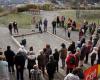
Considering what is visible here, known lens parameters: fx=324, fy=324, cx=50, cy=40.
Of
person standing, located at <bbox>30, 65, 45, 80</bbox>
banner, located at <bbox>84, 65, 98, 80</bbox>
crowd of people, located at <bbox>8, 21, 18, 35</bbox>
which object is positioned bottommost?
crowd of people, located at <bbox>8, 21, 18, 35</bbox>

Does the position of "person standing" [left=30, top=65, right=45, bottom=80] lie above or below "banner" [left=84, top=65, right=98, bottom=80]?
above

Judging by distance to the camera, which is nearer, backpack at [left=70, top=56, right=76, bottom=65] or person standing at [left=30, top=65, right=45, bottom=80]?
person standing at [left=30, top=65, right=45, bottom=80]

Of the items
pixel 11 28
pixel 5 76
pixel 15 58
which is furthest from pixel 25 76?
pixel 11 28

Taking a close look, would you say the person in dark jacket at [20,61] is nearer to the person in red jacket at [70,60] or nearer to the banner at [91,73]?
the person in red jacket at [70,60]

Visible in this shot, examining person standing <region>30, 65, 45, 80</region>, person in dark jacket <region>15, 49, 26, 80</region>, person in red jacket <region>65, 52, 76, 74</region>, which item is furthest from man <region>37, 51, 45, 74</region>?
person standing <region>30, 65, 45, 80</region>

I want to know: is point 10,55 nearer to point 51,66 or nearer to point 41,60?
point 41,60

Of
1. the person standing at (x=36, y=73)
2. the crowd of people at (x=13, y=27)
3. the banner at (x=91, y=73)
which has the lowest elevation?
the crowd of people at (x=13, y=27)

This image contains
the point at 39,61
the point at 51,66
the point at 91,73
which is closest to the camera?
the point at 91,73

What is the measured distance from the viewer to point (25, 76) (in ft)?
52.0

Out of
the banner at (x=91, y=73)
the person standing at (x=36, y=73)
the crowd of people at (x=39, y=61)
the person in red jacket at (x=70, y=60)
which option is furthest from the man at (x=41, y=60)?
the banner at (x=91, y=73)

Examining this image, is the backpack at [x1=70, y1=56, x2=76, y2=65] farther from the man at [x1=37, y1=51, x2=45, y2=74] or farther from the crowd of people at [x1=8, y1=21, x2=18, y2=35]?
the crowd of people at [x1=8, y1=21, x2=18, y2=35]

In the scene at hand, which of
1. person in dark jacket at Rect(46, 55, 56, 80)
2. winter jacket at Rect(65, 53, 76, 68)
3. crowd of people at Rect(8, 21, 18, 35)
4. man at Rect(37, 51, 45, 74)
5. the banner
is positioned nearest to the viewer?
the banner

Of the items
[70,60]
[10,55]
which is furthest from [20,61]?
[70,60]

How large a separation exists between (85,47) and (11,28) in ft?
46.2
